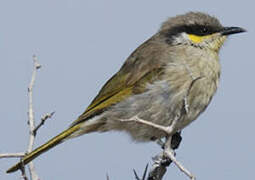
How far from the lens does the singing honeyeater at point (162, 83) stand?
581cm

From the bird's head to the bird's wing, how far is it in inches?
12.5

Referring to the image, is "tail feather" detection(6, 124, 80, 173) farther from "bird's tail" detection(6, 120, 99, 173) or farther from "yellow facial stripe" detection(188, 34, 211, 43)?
"yellow facial stripe" detection(188, 34, 211, 43)

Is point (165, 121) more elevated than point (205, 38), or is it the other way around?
point (205, 38)

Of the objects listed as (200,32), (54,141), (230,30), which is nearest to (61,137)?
(54,141)

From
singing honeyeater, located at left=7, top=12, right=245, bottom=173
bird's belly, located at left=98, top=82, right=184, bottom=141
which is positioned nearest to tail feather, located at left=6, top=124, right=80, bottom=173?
singing honeyeater, located at left=7, top=12, right=245, bottom=173

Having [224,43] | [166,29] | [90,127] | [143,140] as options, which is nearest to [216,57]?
[224,43]

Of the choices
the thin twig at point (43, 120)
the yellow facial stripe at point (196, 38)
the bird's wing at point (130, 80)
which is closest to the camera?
the thin twig at point (43, 120)

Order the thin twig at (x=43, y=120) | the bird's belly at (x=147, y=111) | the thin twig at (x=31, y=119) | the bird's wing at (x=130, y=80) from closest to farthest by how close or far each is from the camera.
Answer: the thin twig at (x=31, y=119) → the thin twig at (x=43, y=120) → the bird's belly at (x=147, y=111) → the bird's wing at (x=130, y=80)

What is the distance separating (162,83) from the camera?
19.5 feet

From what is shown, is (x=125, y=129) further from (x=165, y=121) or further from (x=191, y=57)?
(x=191, y=57)

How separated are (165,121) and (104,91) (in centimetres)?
103

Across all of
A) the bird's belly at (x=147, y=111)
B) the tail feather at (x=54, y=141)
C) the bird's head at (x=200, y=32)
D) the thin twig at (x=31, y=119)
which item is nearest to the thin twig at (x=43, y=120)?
the thin twig at (x=31, y=119)

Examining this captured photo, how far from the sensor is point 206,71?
6.03 meters

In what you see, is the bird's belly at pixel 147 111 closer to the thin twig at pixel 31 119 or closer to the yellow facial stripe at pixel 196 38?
the yellow facial stripe at pixel 196 38
